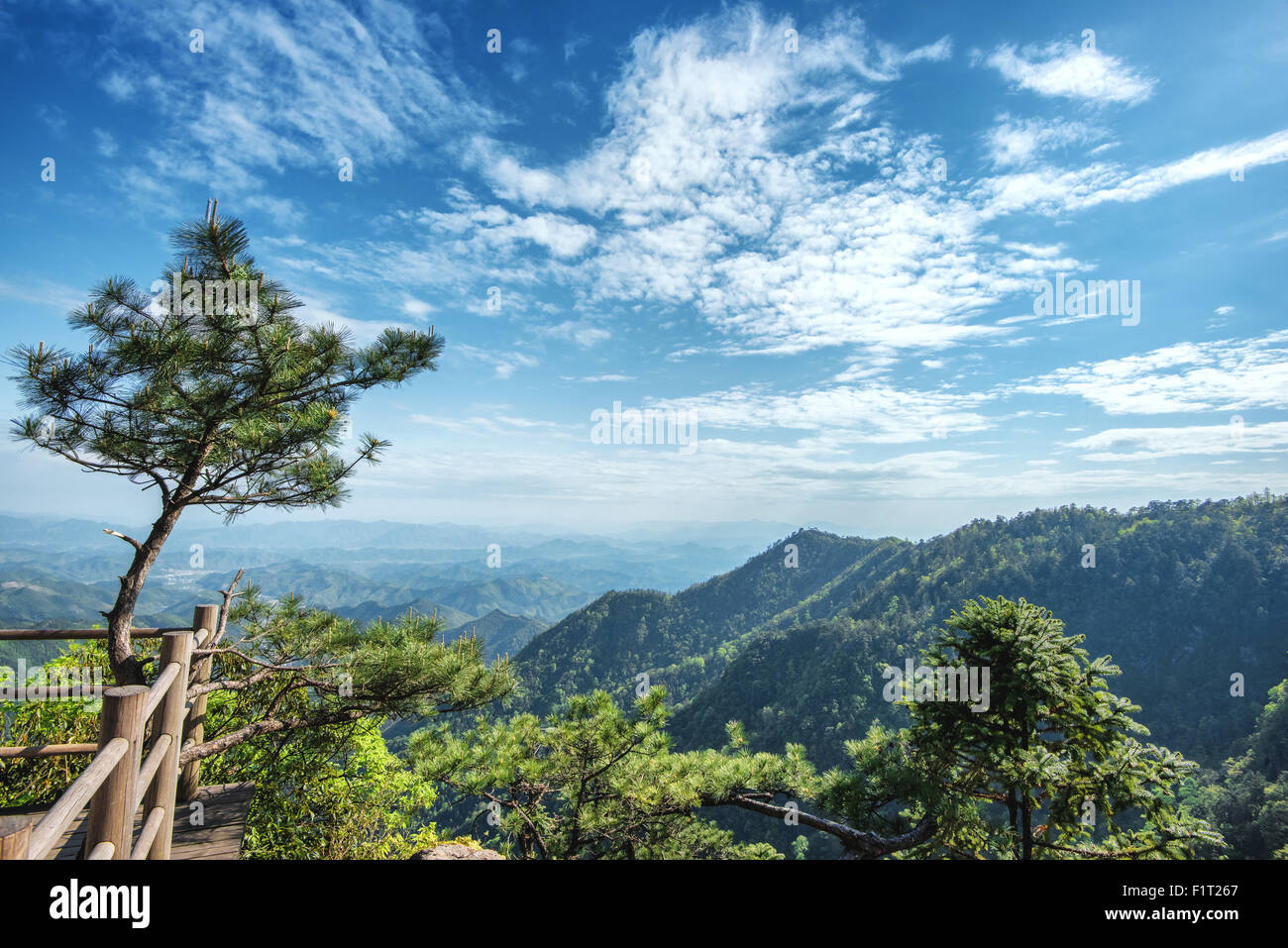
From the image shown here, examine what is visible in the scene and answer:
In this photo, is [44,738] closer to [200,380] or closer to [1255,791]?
[200,380]

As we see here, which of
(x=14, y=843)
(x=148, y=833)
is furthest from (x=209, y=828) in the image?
(x=14, y=843)

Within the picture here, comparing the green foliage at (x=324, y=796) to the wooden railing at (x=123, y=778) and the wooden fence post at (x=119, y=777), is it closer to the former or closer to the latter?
the wooden railing at (x=123, y=778)

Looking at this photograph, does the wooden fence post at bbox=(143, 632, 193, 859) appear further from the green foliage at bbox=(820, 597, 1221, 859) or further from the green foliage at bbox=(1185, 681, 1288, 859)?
the green foliage at bbox=(1185, 681, 1288, 859)

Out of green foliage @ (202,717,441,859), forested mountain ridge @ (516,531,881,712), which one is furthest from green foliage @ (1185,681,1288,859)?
forested mountain ridge @ (516,531,881,712)

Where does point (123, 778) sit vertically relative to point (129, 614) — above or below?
below
